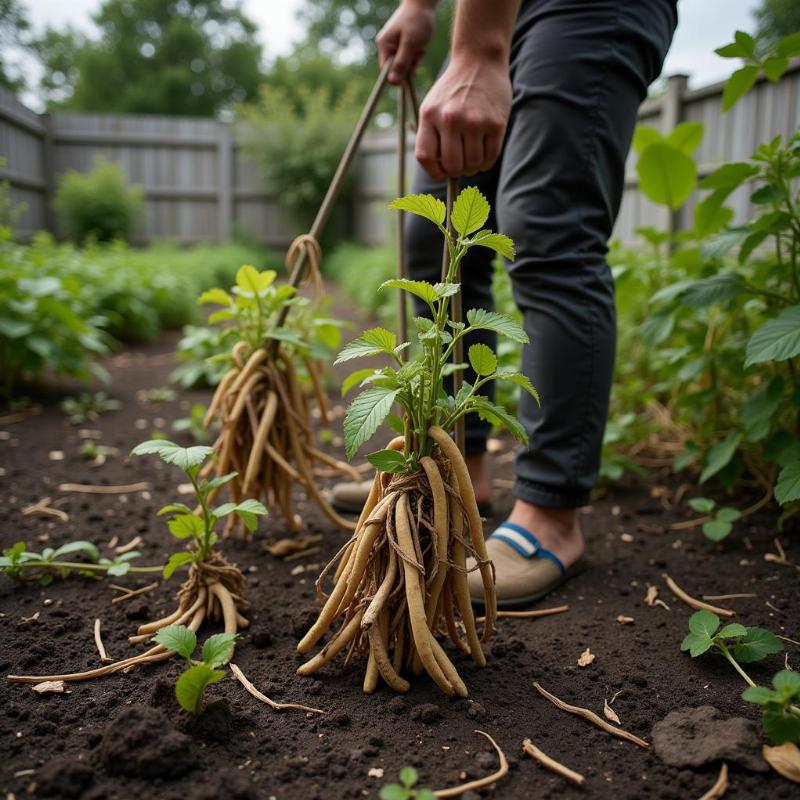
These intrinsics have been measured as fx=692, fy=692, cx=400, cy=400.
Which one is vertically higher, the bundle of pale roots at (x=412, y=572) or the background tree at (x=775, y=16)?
the background tree at (x=775, y=16)

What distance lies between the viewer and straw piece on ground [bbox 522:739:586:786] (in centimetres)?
95

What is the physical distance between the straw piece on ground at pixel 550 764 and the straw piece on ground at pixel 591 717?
12 cm

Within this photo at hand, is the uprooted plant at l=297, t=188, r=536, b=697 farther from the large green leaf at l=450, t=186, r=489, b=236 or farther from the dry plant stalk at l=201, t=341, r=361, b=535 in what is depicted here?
the dry plant stalk at l=201, t=341, r=361, b=535

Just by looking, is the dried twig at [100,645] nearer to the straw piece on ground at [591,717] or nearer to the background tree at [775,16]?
the straw piece on ground at [591,717]

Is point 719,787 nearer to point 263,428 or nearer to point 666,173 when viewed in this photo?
point 263,428

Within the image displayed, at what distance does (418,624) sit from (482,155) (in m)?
0.82

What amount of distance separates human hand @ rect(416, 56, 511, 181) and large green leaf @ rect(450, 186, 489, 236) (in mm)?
244

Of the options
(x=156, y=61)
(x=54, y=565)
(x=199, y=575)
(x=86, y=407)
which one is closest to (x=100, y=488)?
(x=54, y=565)

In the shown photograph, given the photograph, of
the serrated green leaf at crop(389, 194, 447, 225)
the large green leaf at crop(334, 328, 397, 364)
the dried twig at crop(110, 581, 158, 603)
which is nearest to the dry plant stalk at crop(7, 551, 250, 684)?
the dried twig at crop(110, 581, 158, 603)

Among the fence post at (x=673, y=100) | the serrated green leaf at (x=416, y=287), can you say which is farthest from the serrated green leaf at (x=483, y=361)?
the fence post at (x=673, y=100)

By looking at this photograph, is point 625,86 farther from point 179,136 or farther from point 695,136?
point 179,136

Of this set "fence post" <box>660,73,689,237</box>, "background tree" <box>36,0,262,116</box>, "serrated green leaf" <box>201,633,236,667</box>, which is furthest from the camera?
"background tree" <box>36,0,262,116</box>

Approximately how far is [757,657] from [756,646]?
0.02 m

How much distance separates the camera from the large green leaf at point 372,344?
3.47 feet
